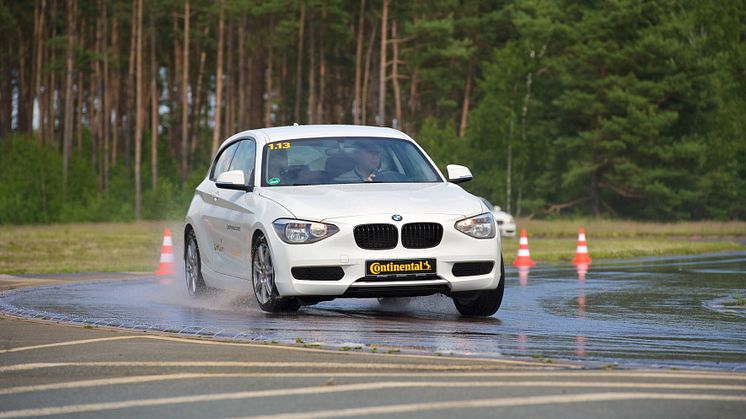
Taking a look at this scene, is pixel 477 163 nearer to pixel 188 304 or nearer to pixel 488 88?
pixel 488 88

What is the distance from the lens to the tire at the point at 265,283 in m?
13.3

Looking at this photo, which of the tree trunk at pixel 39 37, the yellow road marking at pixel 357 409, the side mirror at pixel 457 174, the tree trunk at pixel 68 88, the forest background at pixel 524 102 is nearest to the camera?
the yellow road marking at pixel 357 409

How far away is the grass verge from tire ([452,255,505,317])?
1284cm

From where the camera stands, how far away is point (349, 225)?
1273 cm

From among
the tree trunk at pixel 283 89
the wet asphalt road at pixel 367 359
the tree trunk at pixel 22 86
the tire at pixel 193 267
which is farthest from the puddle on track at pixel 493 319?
the tree trunk at pixel 283 89

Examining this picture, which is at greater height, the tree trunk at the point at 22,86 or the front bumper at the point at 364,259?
the tree trunk at the point at 22,86

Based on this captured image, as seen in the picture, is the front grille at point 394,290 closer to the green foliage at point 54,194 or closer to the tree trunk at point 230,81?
the green foliage at point 54,194

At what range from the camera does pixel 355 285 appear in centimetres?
1274

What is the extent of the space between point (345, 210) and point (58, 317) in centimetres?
286

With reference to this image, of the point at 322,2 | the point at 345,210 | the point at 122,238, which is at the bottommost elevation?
the point at 122,238

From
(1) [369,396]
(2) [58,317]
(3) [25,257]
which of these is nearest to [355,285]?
(2) [58,317]

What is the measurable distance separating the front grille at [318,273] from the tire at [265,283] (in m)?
0.34

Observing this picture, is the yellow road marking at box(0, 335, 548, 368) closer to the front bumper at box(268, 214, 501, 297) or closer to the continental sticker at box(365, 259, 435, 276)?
the front bumper at box(268, 214, 501, 297)

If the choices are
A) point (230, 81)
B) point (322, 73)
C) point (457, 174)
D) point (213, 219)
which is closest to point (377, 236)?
point (457, 174)
